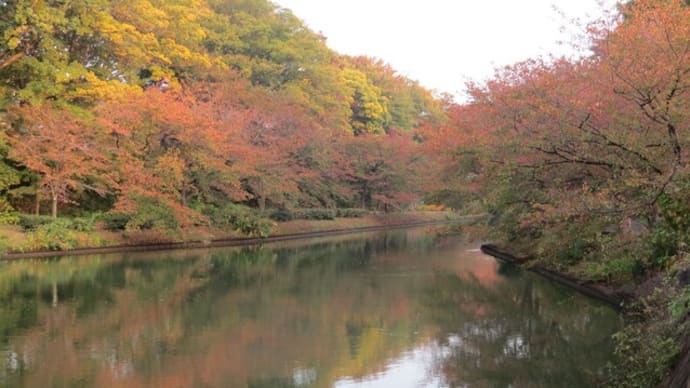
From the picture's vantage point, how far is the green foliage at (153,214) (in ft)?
78.0

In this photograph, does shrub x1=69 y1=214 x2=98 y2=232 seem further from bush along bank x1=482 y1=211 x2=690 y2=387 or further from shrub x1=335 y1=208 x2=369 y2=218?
shrub x1=335 y1=208 x2=369 y2=218

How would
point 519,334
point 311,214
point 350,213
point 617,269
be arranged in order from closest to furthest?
point 519,334 < point 617,269 < point 311,214 < point 350,213

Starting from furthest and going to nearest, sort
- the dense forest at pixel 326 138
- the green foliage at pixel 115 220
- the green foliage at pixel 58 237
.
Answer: the green foliage at pixel 115 220
the green foliage at pixel 58 237
the dense forest at pixel 326 138

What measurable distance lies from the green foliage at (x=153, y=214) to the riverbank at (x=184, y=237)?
0.45 meters

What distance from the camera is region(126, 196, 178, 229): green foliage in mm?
23766

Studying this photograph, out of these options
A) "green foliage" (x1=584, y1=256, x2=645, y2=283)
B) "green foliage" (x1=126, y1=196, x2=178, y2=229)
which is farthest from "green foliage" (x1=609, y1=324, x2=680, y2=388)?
"green foliage" (x1=126, y1=196, x2=178, y2=229)

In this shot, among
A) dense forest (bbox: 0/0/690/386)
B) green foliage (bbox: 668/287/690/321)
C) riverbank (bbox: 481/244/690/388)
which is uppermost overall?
dense forest (bbox: 0/0/690/386)

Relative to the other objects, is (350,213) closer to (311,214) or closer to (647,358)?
(311,214)

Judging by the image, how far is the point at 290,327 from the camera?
37.5 ft

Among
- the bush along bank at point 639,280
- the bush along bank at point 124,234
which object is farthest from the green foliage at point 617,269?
the bush along bank at point 124,234

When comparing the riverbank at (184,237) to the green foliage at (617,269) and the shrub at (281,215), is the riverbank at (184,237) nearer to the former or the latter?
the shrub at (281,215)

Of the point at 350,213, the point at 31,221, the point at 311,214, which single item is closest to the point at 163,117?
the point at 31,221

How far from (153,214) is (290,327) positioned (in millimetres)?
14088

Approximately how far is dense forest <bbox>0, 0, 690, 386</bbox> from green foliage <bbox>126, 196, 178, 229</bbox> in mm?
78
